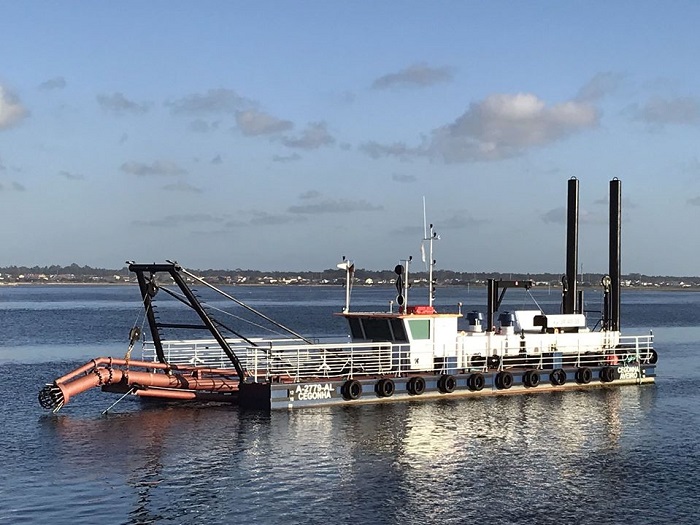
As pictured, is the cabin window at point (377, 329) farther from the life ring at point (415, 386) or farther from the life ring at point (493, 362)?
the life ring at point (493, 362)

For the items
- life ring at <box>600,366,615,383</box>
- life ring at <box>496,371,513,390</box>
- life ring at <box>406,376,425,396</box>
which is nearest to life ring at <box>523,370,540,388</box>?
life ring at <box>496,371,513,390</box>

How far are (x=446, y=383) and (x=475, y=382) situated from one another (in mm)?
1632

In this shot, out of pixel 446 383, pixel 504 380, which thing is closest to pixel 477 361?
pixel 504 380

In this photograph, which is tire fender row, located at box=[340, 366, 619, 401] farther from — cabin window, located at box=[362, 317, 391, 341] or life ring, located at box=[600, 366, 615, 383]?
cabin window, located at box=[362, 317, 391, 341]

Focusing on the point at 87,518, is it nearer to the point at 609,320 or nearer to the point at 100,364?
the point at 100,364

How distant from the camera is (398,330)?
39.5 m

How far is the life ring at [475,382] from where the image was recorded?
4022cm

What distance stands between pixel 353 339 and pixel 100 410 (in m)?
10.9

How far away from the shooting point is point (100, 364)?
117 feet

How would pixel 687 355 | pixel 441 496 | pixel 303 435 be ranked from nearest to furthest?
pixel 441 496
pixel 303 435
pixel 687 355

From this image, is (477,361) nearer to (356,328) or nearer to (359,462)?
(356,328)

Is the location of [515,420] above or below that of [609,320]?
below

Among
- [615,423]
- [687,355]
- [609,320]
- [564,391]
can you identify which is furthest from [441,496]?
[687,355]

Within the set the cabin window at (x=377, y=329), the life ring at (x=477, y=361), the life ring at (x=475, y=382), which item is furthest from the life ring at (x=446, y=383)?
the cabin window at (x=377, y=329)
